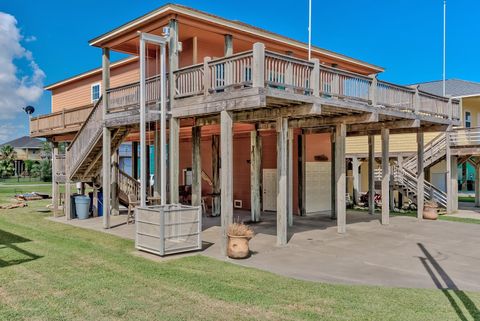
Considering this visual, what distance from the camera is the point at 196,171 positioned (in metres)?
14.0

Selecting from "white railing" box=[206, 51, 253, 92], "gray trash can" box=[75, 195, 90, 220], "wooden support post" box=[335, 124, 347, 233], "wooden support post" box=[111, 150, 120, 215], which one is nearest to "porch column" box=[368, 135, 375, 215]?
"wooden support post" box=[335, 124, 347, 233]

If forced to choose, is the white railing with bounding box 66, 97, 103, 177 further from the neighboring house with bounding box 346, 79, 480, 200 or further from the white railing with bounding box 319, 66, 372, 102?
the neighboring house with bounding box 346, 79, 480, 200

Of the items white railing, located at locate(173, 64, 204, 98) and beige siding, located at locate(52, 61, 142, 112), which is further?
beige siding, located at locate(52, 61, 142, 112)

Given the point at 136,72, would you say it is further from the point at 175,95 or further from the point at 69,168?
the point at 175,95

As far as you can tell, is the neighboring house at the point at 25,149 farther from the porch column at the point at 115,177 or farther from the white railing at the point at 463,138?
the white railing at the point at 463,138

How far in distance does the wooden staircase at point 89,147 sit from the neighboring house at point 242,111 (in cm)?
4

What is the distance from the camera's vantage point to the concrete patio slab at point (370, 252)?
810 centimetres

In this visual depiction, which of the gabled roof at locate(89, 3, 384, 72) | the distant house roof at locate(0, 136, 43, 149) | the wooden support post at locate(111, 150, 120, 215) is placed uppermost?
the gabled roof at locate(89, 3, 384, 72)

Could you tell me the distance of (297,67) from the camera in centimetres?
1031

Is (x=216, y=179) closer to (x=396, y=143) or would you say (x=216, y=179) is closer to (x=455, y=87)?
(x=396, y=143)

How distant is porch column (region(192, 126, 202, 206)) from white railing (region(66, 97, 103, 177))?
3.35 meters

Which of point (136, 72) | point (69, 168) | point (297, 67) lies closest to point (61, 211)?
point (69, 168)

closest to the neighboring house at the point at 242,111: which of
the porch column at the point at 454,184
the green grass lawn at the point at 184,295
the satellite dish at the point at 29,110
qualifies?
the satellite dish at the point at 29,110

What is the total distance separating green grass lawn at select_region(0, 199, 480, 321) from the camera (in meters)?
5.94
